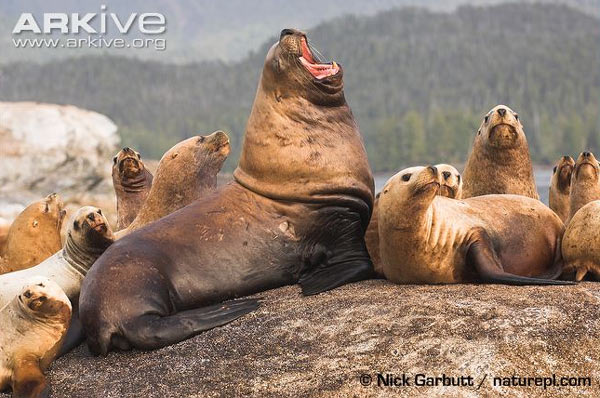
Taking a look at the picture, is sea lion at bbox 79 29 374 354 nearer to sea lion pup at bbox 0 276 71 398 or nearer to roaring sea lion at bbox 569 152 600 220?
sea lion pup at bbox 0 276 71 398

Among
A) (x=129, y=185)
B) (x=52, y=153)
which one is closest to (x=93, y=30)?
(x=52, y=153)

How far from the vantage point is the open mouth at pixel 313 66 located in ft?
25.5

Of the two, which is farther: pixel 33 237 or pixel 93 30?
pixel 93 30

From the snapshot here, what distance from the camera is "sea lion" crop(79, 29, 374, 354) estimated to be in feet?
21.8

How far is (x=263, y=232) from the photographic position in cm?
732

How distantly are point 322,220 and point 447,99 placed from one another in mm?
64158

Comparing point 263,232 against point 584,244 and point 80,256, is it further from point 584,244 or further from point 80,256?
point 584,244

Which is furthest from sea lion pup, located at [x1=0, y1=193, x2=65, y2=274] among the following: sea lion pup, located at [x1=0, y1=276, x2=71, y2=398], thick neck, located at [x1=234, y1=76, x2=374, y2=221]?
sea lion pup, located at [x1=0, y1=276, x2=71, y2=398]

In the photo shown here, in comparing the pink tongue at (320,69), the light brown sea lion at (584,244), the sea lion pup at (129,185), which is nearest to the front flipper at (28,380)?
the pink tongue at (320,69)

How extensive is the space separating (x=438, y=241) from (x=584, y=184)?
2.01 meters

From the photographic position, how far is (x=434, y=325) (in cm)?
598

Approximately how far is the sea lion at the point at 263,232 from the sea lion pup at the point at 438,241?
0.45 meters

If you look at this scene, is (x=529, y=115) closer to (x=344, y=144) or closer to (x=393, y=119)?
(x=393, y=119)

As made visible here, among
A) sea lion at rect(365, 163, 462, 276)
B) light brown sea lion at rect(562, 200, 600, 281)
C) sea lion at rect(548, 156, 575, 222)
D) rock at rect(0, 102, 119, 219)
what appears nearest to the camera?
light brown sea lion at rect(562, 200, 600, 281)
